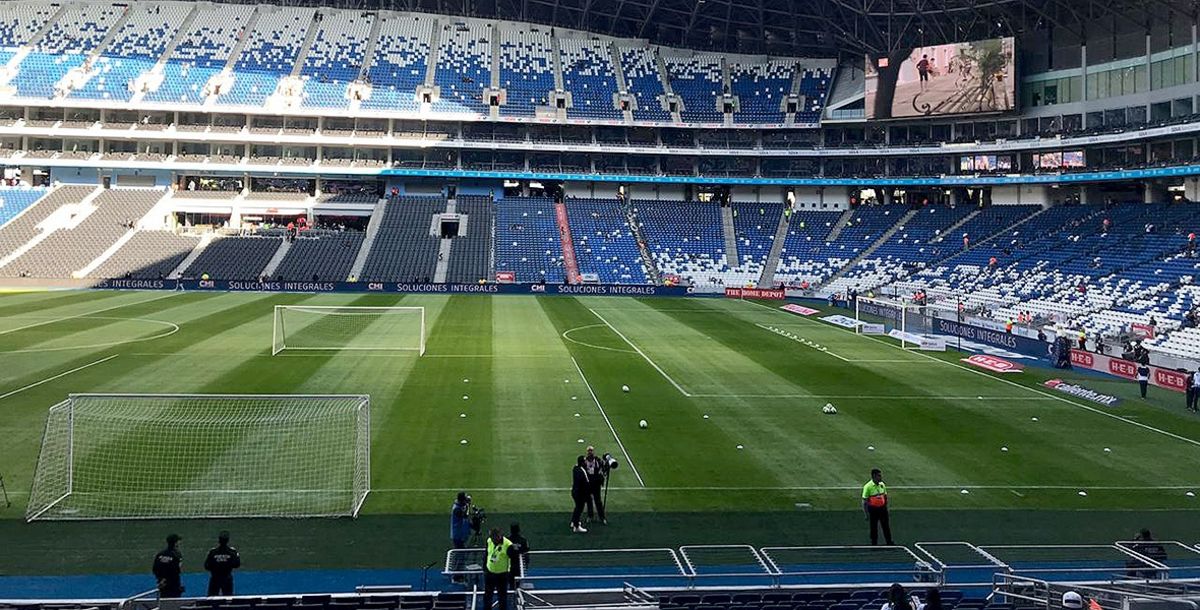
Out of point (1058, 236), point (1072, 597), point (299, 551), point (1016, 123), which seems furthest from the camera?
point (1016, 123)

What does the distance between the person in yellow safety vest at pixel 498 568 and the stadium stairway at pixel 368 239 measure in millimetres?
57719

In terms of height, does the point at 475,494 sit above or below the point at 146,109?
below

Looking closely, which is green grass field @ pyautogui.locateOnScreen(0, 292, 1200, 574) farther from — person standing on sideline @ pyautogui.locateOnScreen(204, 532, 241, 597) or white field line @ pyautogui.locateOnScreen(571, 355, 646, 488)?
person standing on sideline @ pyautogui.locateOnScreen(204, 532, 241, 597)

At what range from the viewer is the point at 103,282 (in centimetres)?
6038

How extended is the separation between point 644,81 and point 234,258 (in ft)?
137

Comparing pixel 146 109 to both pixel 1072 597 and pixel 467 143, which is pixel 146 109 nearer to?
pixel 467 143

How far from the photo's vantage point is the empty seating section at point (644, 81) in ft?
267

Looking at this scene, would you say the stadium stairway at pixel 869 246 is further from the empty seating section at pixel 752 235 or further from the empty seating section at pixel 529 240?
the empty seating section at pixel 529 240

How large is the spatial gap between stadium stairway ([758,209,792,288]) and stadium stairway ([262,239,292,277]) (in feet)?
126

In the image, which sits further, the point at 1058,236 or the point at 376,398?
the point at 1058,236

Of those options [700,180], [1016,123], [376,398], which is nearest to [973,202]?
[1016,123]

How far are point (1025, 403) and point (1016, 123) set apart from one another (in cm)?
4994

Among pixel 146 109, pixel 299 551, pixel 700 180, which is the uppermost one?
pixel 146 109

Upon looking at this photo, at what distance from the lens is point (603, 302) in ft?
193
